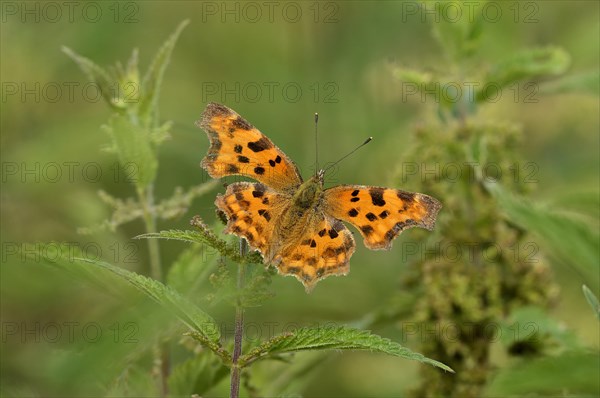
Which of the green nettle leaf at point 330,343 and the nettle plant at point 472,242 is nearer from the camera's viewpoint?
the green nettle leaf at point 330,343

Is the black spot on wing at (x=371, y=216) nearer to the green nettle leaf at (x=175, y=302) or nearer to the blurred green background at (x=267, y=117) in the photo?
the blurred green background at (x=267, y=117)

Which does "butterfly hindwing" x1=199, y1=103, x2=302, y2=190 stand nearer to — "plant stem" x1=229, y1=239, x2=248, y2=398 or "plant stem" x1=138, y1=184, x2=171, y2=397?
"plant stem" x1=138, y1=184, x2=171, y2=397

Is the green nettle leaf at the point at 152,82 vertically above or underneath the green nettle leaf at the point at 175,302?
above

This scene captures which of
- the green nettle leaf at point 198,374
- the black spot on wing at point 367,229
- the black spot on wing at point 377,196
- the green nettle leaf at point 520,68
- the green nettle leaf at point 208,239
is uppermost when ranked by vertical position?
the green nettle leaf at point 520,68

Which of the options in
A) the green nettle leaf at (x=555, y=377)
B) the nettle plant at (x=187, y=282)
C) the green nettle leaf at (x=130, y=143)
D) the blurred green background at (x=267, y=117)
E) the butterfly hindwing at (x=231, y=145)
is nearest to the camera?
the nettle plant at (x=187, y=282)

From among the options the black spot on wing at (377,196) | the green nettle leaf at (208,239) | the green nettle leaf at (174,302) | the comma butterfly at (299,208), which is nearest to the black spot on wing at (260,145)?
the comma butterfly at (299,208)

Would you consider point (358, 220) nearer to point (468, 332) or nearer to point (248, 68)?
point (468, 332)

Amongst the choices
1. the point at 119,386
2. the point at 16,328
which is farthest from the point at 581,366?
the point at 16,328

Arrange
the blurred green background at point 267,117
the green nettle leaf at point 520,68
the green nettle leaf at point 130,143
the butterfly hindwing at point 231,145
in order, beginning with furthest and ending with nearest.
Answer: the blurred green background at point 267,117, the green nettle leaf at point 520,68, the butterfly hindwing at point 231,145, the green nettle leaf at point 130,143
